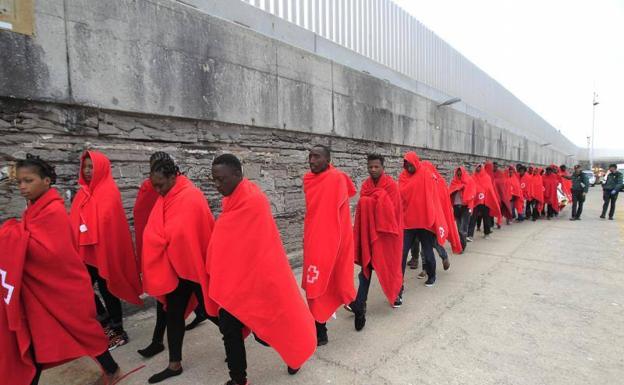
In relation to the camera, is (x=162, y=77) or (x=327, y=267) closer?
(x=327, y=267)

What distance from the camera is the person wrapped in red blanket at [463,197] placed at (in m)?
7.36

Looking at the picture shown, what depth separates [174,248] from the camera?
274 cm

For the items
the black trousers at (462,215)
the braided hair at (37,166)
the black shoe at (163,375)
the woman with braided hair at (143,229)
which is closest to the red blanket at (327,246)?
the woman with braided hair at (143,229)

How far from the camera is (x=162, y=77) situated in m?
4.27

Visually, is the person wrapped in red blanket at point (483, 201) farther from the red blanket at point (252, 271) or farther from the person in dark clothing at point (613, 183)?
the red blanket at point (252, 271)

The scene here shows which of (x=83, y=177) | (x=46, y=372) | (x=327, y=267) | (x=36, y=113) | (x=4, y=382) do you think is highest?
(x=36, y=113)

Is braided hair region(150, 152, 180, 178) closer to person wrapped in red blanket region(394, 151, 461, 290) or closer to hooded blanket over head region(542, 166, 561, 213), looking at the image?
person wrapped in red blanket region(394, 151, 461, 290)

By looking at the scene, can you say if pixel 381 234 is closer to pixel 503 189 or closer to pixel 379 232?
pixel 379 232

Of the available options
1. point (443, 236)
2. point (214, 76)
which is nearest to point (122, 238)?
point (214, 76)

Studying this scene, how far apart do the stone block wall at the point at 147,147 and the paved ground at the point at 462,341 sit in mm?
1626

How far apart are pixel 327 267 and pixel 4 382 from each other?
2237 mm

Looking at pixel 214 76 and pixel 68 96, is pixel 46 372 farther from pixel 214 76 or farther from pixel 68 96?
pixel 214 76

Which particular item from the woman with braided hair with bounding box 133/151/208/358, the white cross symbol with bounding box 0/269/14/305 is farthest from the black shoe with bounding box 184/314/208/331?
the white cross symbol with bounding box 0/269/14/305

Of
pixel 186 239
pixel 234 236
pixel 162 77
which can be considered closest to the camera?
pixel 234 236
